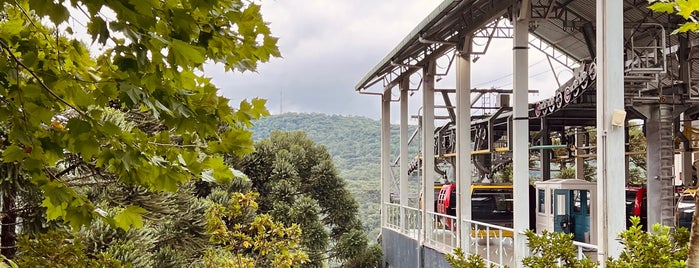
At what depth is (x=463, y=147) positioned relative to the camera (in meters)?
12.1

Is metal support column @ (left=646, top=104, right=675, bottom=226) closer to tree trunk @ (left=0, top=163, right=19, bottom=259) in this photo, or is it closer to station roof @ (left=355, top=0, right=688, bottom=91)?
station roof @ (left=355, top=0, right=688, bottom=91)

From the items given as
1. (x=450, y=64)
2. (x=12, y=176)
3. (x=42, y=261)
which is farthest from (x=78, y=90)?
(x=450, y=64)

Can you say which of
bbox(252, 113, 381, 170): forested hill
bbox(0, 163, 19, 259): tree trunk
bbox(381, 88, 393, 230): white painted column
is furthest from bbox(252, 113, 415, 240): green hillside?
bbox(0, 163, 19, 259): tree trunk

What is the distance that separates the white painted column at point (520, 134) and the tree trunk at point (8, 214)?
6.46 metres

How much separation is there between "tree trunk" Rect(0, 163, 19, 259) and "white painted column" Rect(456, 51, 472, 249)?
7.88m

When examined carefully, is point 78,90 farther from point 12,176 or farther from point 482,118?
point 482,118

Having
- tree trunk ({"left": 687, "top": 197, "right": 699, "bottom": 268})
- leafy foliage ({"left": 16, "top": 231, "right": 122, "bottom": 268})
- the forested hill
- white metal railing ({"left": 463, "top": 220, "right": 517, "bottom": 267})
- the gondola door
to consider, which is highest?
the forested hill

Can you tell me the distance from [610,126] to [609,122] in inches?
1.8

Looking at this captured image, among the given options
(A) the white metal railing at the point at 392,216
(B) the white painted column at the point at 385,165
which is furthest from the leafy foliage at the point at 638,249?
(B) the white painted column at the point at 385,165

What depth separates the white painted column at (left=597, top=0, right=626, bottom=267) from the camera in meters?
7.24

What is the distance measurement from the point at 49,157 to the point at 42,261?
62.1 inches

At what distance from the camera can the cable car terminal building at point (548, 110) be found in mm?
7340

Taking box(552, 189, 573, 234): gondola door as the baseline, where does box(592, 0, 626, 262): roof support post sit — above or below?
above

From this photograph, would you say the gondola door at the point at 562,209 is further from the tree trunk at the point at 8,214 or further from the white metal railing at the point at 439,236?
the tree trunk at the point at 8,214
